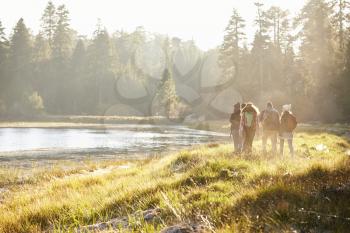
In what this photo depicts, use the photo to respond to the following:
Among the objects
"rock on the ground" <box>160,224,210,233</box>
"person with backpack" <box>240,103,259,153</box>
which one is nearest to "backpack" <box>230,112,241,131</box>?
"person with backpack" <box>240,103,259,153</box>

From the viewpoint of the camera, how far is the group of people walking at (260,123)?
15000 millimetres

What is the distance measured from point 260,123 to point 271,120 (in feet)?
2.46

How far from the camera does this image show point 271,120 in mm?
15742

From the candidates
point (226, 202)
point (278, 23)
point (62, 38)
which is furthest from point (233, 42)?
point (226, 202)

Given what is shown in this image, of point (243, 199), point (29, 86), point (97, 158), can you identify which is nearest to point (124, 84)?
point (29, 86)

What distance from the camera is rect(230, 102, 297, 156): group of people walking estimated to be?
49.2 feet

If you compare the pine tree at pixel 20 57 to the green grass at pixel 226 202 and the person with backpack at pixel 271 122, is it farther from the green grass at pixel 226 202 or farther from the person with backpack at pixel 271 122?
the green grass at pixel 226 202

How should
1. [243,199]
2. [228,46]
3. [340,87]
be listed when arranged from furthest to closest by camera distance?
1. [228,46]
2. [340,87]
3. [243,199]

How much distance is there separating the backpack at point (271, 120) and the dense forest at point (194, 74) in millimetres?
29498

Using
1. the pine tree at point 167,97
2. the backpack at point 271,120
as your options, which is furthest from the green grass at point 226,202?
the pine tree at point 167,97

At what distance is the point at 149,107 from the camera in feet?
278

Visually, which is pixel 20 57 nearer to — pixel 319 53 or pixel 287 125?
pixel 319 53

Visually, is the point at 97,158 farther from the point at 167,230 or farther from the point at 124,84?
the point at 124,84

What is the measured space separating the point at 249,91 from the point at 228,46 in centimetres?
1294
